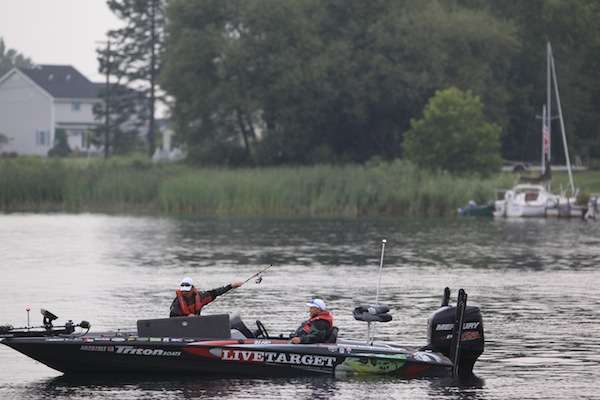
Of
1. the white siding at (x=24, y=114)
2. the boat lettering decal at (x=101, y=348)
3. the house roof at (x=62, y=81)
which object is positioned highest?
the house roof at (x=62, y=81)

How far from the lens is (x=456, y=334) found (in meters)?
27.2

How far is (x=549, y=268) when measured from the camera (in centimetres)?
5084

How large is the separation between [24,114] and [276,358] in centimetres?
11240

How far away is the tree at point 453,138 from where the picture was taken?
3474 inches

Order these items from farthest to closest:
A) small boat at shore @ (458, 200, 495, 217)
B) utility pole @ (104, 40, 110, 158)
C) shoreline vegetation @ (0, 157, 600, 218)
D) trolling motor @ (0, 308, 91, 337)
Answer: utility pole @ (104, 40, 110, 158) < small boat at shore @ (458, 200, 495, 217) < shoreline vegetation @ (0, 157, 600, 218) < trolling motor @ (0, 308, 91, 337)

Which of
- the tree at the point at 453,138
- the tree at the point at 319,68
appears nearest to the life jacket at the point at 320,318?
the tree at the point at 453,138

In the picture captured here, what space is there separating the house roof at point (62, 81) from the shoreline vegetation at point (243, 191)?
58220 mm

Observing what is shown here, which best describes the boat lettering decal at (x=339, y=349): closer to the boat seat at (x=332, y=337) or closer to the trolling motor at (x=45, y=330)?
the boat seat at (x=332, y=337)

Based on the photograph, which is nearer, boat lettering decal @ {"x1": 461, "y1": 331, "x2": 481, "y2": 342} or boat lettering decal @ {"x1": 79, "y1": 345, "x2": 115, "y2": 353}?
boat lettering decal @ {"x1": 79, "y1": 345, "x2": 115, "y2": 353}

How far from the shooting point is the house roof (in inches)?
5517

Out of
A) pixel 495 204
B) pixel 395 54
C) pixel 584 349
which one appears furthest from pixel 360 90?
pixel 584 349

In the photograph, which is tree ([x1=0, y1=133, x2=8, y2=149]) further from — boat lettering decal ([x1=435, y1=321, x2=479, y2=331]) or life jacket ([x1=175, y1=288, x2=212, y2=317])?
boat lettering decal ([x1=435, y1=321, x2=479, y2=331])

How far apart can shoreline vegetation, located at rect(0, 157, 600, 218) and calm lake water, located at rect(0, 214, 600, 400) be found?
2168mm

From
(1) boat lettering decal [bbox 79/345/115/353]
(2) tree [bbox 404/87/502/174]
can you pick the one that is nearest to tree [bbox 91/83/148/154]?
(2) tree [bbox 404/87/502/174]
